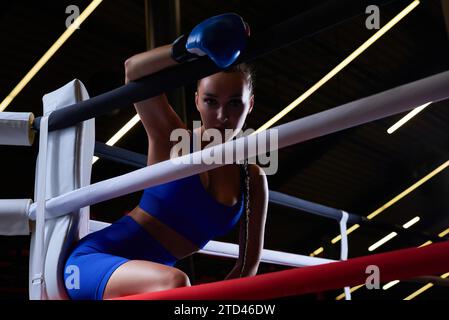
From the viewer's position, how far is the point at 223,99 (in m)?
1.23

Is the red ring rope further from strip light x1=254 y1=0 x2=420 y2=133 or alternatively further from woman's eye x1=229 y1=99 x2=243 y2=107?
strip light x1=254 y1=0 x2=420 y2=133

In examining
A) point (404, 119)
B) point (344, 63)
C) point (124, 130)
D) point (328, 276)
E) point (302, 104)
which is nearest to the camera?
point (328, 276)

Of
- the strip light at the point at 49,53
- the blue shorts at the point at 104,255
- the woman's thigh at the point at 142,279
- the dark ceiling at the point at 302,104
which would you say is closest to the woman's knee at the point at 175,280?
the woman's thigh at the point at 142,279

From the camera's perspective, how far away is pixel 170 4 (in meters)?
2.58

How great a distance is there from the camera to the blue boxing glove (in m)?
0.87

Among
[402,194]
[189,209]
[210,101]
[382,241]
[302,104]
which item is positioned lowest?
[189,209]

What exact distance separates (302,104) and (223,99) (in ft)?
17.2

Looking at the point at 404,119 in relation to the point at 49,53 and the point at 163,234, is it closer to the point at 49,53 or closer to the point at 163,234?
the point at 49,53

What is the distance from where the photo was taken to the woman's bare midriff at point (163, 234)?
125 centimetres

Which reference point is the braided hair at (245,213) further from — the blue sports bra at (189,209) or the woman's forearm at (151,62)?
the woman's forearm at (151,62)

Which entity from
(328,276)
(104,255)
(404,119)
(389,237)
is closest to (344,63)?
(404,119)

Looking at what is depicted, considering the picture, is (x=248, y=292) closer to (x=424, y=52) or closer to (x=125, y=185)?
(x=125, y=185)
